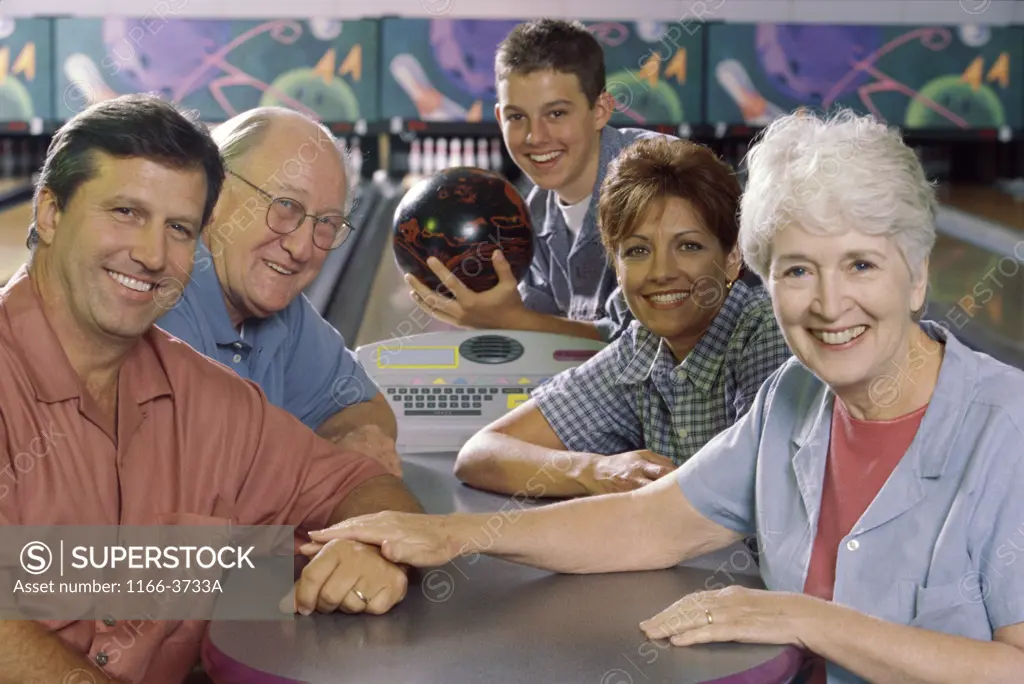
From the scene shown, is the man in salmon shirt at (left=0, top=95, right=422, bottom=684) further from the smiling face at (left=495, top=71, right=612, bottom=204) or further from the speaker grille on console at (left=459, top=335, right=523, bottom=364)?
the smiling face at (left=495, top=71, right=612, bottom=204)

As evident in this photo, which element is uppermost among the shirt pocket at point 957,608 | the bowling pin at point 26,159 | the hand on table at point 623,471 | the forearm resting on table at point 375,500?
the shirt pocket at point 957,608

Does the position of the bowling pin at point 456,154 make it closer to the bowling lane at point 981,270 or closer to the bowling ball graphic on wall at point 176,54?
the bowling ball graphic on wall at point 176,54

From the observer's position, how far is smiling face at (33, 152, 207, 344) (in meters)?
1.66

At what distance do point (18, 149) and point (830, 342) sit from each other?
758cm

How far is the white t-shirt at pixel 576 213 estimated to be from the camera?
11.2ft

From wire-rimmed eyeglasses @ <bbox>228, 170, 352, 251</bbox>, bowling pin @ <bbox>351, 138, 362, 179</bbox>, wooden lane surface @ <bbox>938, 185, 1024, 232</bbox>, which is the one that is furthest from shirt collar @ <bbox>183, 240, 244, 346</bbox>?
bowling pin @ <bbox>351, 138, 362, 179</bbox>

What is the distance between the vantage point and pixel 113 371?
175 centimetres

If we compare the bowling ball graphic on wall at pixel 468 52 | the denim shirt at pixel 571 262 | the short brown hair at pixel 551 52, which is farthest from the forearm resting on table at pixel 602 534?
the bowling ball graphic on wall at pixel 468 52

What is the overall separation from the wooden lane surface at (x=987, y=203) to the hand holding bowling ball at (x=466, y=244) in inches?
177

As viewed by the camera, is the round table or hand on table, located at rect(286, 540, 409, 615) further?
hand on table, located at rect(286, 540, 409, 615)

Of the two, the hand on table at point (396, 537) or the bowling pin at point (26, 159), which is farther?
the bowling pin at point (26, 159)

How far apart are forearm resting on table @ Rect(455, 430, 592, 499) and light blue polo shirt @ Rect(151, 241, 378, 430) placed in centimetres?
33

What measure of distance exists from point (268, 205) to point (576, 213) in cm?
134

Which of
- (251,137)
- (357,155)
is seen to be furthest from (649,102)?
(251,137)
